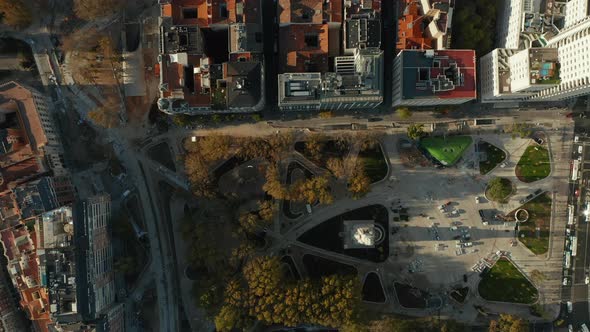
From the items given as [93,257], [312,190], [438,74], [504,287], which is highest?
[438,74]

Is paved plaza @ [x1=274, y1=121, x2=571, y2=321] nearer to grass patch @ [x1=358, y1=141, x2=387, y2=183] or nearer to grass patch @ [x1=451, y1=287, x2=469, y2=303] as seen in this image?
grass patch @ [x1=451, y1=287, x2=469, y2=303]

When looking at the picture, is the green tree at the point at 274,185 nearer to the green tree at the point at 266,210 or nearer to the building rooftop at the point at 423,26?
the green tree at the point at 266,210

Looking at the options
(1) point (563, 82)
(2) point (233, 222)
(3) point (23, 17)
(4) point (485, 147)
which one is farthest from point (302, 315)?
(3) point (23, 17)

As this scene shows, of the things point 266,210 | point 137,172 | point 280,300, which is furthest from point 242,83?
point 280,300

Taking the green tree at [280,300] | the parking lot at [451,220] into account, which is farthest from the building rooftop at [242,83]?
the parking lot at [451,220]

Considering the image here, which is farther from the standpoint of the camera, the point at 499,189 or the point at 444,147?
the point at 444,147

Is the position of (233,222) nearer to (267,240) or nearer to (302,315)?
(267,240)

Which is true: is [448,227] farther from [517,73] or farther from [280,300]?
[280,300]
